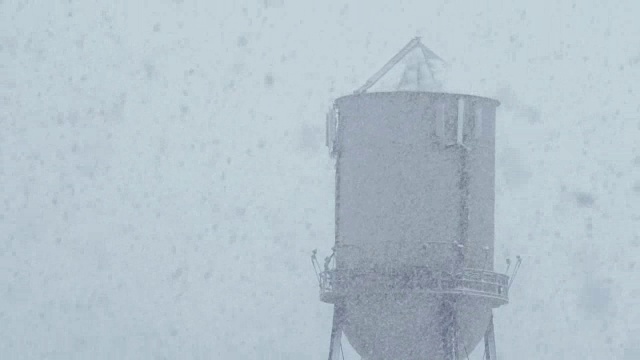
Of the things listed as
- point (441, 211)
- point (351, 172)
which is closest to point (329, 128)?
point (351, 172)

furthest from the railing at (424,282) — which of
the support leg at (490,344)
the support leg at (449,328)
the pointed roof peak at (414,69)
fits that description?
the pointed roof peak at (414,69)

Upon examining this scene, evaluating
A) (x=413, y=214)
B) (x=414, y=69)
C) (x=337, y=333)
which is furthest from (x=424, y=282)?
(x=414, y=69)

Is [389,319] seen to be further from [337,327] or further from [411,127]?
[411,127]

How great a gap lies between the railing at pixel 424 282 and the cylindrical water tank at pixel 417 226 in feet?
0.05

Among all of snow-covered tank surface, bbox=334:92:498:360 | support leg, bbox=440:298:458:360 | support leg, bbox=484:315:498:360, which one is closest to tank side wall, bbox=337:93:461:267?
snow-covered tank surface, bbox=334:92:498:360

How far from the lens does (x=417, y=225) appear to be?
21703 millimetres

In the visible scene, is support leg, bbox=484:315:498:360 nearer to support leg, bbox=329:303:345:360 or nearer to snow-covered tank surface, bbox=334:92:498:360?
snow-covered tank surface, bbox=334:92:498:360

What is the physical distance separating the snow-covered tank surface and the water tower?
14mm

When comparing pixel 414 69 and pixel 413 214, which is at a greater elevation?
pixel 414 69

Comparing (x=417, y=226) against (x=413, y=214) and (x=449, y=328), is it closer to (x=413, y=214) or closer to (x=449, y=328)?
(x=413, y=214)

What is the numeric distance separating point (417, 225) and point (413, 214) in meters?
0.17

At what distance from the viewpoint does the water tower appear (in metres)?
21.6

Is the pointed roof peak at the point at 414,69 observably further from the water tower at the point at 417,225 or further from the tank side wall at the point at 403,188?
the tank side wall at the point at 403,188

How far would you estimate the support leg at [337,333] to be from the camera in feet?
74.2
